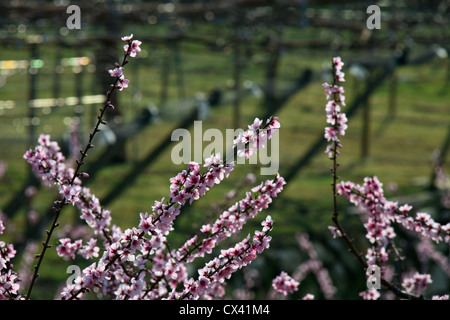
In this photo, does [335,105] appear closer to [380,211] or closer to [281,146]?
[380,211]

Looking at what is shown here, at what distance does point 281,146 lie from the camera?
33.0 ft

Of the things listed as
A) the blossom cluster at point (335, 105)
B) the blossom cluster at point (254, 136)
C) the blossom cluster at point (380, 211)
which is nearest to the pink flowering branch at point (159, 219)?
the blossom cluster at point (254, 136)

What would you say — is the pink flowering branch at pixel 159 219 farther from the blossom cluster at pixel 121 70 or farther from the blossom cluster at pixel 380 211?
the blossom cluster at pixel 380 211

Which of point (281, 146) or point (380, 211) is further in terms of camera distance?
point (281, 146)

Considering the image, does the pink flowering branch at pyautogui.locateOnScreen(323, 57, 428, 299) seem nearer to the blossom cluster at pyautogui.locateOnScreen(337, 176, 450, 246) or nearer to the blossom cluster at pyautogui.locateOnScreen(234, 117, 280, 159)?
the blossom cluster at pyautogui.locateOnScreen(337, 176, 450, 246)

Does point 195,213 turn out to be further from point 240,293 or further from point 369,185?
point 369,185

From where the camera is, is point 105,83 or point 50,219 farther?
point 105,83

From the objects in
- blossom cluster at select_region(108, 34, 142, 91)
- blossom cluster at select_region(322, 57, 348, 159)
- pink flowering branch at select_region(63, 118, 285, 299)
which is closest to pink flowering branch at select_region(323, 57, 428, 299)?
blossom cluster at select_region(322, 57, 348, 159)

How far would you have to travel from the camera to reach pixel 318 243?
5250 millimetres

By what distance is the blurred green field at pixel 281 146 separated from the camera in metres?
6.93

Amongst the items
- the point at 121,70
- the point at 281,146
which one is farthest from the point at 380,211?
the point at 281,146
